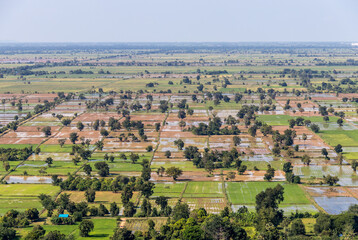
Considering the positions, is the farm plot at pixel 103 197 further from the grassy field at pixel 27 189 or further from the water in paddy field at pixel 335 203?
the water in paddy field at pixel 335 203

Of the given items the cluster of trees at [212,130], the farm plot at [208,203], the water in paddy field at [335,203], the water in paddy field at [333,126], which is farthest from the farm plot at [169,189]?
the water in paddy field at [333,126]

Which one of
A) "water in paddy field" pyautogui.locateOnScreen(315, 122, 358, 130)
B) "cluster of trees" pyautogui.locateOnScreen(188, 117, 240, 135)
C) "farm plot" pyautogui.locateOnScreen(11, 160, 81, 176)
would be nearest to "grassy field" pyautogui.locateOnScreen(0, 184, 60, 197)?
"farm plot" pyautogui.locateOnScreen(11, 160, 81, 176)

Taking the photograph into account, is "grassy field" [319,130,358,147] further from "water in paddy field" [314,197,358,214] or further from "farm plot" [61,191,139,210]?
"farm plot" [61,191,139,210]

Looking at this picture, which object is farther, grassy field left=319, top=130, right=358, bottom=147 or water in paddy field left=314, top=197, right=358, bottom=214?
grassy field left=319, top=130, right=358, bottom=147

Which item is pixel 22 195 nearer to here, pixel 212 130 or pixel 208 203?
pixel 208 203

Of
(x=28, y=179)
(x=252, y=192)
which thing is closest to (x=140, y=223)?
(x=252, y=192)

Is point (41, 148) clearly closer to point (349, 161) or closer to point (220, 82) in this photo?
point (349, 161)

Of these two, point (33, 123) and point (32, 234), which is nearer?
point (32, 234)

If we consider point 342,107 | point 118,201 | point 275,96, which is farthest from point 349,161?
point 275,96
